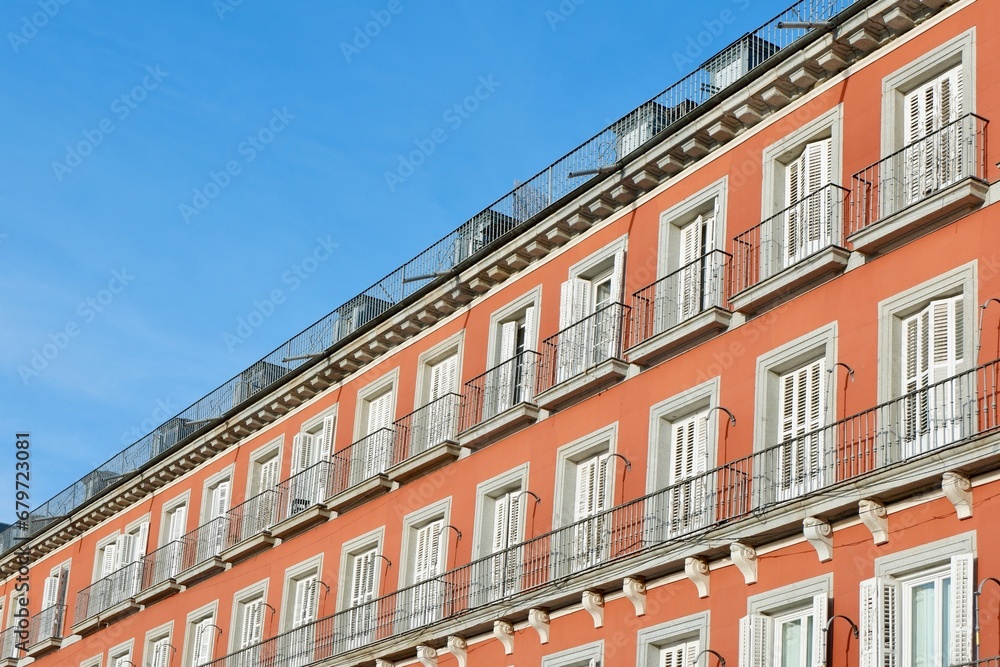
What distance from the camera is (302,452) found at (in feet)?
146

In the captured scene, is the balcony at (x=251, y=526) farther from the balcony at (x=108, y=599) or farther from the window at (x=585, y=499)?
the window at (x=585, y=499)

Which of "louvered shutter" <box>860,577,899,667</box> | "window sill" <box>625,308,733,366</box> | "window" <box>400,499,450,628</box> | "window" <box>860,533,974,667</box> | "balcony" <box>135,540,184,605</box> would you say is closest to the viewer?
"window" <box>860,533,974,667</box>

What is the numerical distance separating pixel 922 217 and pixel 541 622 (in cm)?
1091

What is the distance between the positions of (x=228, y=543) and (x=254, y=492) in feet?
4.94

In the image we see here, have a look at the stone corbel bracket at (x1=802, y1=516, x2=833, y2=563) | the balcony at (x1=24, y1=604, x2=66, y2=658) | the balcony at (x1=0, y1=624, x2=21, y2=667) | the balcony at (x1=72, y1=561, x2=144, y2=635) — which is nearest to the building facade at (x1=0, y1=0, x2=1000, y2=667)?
the stone corbel bracket at (x1=802, y1=516, x2=833, y2=563)

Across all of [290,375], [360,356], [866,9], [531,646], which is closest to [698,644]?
[531,646]

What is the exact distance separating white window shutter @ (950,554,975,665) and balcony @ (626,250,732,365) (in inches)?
312

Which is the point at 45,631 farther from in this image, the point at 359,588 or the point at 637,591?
the point at 637,591

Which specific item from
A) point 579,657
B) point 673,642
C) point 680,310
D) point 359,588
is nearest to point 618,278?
point 680,310

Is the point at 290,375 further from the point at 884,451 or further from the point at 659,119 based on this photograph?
the point at 884,451

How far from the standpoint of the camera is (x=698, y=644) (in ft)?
95.5

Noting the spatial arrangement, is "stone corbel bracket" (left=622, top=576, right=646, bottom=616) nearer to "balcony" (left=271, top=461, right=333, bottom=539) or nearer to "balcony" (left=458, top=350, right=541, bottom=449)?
"balcony" (left=458, top=350, right=541, bottom=449)

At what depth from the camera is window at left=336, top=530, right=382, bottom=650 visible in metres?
38.6

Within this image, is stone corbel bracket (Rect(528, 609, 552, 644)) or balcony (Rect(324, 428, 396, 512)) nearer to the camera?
stone corbel bracket (Rect(528, 609, 552, 644))
